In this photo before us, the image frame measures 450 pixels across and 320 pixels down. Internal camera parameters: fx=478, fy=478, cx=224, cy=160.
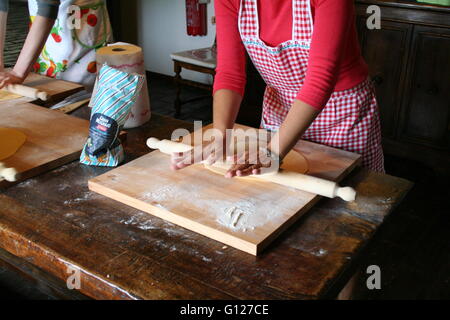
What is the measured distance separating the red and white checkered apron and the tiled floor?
26 cm

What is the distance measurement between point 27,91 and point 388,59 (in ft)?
7.18

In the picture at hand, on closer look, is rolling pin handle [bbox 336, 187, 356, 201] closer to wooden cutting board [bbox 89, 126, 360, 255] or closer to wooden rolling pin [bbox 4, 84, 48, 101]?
wooden cutting board [bbox 89, 126, 360, 255]

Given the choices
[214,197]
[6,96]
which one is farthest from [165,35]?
[214,197]

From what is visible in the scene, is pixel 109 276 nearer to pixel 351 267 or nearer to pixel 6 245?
pixel 6 245

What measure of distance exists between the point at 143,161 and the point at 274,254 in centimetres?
48

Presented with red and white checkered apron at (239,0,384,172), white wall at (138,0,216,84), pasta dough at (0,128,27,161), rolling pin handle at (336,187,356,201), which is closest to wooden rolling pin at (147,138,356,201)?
rolling pin handle at (336,187,356,201)

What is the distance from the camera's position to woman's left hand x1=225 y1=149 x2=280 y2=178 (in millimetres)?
1114

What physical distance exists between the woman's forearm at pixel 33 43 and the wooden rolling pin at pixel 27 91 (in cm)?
9

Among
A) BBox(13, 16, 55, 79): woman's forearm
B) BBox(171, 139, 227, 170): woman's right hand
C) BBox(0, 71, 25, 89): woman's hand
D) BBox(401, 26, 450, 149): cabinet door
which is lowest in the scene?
BBox(401, 26, 450, 149): cabinet door

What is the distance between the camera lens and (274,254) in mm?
916

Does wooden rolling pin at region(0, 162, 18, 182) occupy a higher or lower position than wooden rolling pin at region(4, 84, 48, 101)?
lower

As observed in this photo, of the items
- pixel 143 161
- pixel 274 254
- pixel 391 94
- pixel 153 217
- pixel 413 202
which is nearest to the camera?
pixel 274 254

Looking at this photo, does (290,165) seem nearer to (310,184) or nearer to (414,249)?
(310,184)
